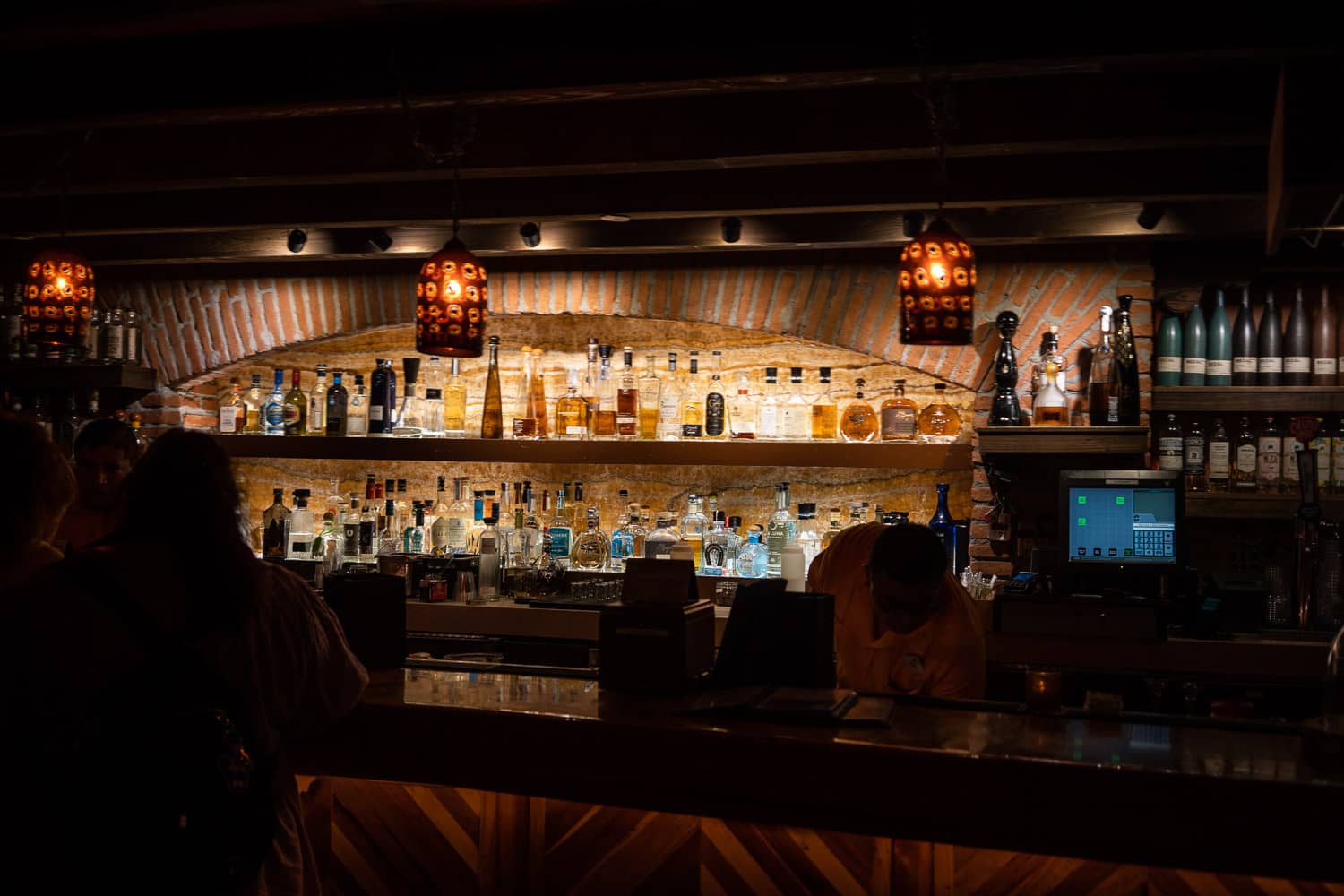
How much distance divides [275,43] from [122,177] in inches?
48.4

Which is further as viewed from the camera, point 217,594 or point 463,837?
point 463,837

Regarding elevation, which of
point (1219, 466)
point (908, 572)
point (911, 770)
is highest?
point (1219, 466)

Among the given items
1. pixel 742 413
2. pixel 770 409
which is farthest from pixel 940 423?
pixel 742 413

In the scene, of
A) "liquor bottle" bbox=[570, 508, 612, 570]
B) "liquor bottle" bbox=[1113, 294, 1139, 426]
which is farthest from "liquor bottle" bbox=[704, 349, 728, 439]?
"liquor bottle" bbox=[1113, 294, 1139, 426]

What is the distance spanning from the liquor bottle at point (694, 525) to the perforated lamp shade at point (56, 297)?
7.82ft

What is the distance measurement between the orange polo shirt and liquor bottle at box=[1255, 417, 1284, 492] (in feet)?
6.06

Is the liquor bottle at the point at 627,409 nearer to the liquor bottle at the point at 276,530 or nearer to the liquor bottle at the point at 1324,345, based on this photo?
the liquor bottle at the point at 276,530

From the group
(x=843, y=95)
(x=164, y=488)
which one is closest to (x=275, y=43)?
(x=843, y=95)

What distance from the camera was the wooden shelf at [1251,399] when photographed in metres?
4.09

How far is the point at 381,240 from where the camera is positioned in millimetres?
4691

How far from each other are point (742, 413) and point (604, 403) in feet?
1.93

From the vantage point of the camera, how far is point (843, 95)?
3309 mm

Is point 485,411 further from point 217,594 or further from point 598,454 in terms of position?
point 217,594

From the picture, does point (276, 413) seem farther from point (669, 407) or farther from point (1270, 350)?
point (1270, 350)
